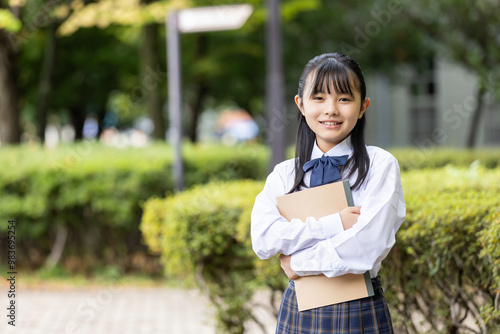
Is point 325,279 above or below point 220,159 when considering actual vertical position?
below

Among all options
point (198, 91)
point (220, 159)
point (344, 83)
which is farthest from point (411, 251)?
point (198, 91)

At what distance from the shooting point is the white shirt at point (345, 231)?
7.23 feet

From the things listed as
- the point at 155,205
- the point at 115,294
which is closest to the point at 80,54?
the point at 115,294

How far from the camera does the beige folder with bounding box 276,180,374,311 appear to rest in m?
2.30

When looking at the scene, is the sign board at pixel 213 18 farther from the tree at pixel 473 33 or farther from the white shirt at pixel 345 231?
the tree at pixel 473 33

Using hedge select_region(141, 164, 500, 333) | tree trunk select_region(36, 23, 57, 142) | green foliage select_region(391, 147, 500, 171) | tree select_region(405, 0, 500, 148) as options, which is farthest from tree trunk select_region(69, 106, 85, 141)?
hedge select_region(141, 164, 500, 333)

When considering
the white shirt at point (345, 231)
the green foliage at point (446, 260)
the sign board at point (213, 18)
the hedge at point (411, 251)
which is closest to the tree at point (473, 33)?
the sign board at point (213, 18)

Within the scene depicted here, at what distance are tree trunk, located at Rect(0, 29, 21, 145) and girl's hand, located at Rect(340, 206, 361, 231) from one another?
884 cm

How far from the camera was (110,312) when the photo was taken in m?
6.44

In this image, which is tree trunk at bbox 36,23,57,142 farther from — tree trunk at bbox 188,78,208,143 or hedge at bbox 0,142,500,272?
hedge at bbox 0,142,500,272

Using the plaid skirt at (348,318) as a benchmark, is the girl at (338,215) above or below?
above

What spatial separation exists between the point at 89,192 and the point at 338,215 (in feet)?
19.0

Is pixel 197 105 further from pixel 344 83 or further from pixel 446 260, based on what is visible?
pixel 344 83

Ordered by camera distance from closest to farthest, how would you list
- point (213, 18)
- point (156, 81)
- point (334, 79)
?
point (334, 79)
point (213, 18)
point (156, 81)
